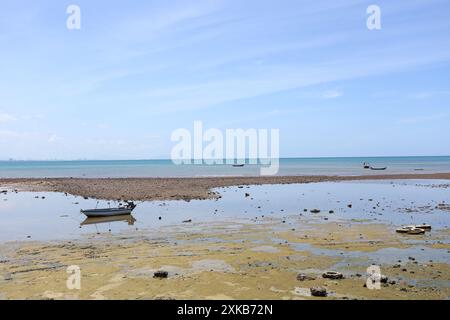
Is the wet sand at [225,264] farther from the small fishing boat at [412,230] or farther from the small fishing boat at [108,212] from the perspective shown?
Answer: the small fishing boat at [108,212]

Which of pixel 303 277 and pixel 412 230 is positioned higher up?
pixel 412 230

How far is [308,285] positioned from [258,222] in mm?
14576

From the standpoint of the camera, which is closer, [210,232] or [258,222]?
[210,232]

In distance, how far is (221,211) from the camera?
115 ft

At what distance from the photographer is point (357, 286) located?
48.6ft

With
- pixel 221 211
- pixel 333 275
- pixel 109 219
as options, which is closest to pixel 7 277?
pixel 333 275

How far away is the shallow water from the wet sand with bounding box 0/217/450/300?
3330 mm

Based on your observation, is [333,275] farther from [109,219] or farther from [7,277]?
[109,219]

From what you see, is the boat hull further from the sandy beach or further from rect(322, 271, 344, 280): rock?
rect(322, 271, 344, 280): rock

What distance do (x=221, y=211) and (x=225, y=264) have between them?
669 inches

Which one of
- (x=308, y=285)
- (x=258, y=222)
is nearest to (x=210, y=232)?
(x=258, y=222)

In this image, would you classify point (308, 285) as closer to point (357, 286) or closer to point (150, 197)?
point (357, 286)
